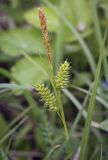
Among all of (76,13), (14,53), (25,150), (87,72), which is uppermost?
(76,13)

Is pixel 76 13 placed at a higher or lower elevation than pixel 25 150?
higher

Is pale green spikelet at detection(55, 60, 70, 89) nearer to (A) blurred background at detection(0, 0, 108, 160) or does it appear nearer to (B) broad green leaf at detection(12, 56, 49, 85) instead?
(A) blurred background at detection(0, 0, 108, 160)

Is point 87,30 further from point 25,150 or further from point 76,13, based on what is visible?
point 25,150

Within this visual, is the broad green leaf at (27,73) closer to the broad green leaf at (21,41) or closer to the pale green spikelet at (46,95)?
the broad green leaf at (21,41)

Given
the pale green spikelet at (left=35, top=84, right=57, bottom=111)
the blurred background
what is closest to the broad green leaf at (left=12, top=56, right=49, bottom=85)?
the blurred background

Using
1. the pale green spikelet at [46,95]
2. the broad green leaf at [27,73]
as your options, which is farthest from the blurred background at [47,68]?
the pale green spikelet at [46,95]

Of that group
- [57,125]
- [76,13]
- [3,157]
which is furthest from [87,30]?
[3,157]

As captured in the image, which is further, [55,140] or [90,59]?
[90,59]

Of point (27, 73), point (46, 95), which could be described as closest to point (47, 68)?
point (27, 73)
